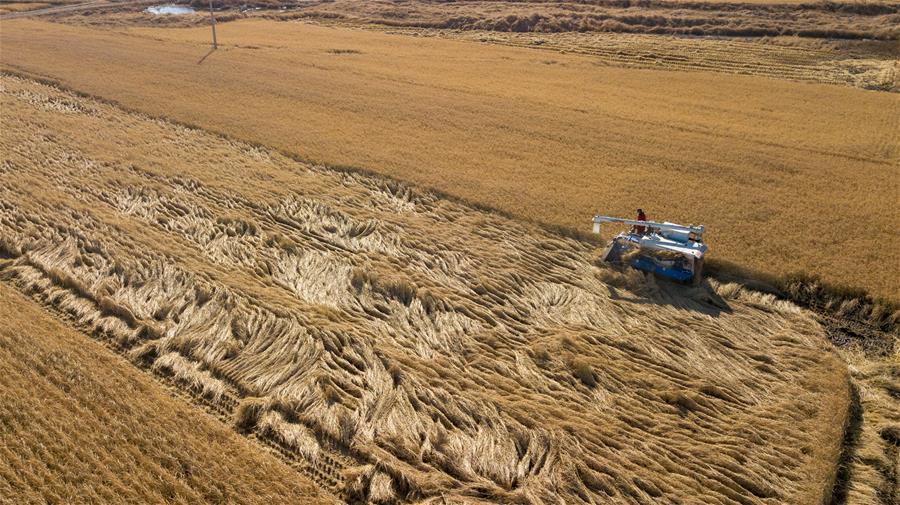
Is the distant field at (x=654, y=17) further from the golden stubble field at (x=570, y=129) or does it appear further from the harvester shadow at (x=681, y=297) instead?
the harvester shadow at (x=681, y=297)

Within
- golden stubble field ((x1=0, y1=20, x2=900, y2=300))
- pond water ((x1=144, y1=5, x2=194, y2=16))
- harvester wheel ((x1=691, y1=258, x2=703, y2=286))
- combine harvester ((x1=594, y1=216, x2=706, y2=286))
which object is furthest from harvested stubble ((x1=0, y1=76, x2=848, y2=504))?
pond water ((x1=144, y1=5, x2=194, y2=16))

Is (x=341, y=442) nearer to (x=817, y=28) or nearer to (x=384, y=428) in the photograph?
(x=384, y=428)

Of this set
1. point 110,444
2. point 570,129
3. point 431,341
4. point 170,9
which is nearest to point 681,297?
point 431,341

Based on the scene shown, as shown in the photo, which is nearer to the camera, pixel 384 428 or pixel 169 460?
pixel 169 460

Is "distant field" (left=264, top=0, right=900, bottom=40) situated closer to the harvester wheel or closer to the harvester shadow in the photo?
the harvester wheel

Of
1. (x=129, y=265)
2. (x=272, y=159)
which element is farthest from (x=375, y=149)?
(x=129, y=265)
